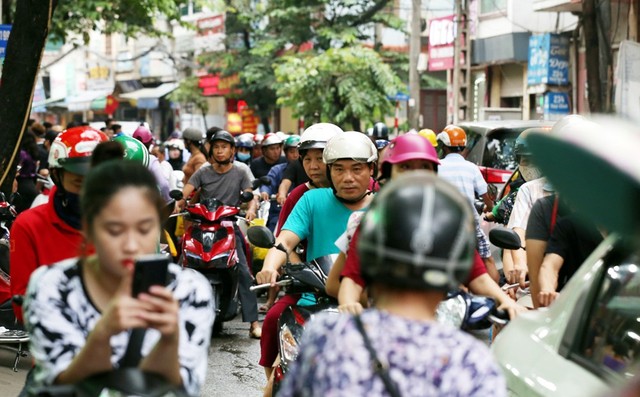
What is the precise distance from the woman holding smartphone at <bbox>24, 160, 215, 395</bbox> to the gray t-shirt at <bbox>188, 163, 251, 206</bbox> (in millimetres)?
7910

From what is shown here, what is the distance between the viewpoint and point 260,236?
552cm

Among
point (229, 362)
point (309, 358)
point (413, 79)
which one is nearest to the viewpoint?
point (309, 358)

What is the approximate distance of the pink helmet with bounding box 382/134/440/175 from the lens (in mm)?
5027

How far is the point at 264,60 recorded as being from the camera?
35.3 metres

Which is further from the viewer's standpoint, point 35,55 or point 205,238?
point 205,238

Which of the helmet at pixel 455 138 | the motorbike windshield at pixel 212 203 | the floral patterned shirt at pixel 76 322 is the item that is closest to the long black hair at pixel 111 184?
the floral patterned shirt at pixel 76 322

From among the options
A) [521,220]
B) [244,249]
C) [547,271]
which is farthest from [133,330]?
[244,249]

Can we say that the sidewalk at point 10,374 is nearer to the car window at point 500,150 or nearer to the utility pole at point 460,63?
the car window at point 500,150

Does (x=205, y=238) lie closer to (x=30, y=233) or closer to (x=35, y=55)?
(x=35, y=55)

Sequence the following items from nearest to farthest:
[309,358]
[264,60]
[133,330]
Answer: [309,358] < [133,330] < [264,60]

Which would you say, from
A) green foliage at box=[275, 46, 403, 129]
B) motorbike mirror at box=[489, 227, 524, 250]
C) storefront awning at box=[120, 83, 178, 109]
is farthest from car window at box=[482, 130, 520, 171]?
storefront awning at box=[120, 83, 178, 109]

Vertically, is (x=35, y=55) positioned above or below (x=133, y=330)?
above

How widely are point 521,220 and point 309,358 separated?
496 cm

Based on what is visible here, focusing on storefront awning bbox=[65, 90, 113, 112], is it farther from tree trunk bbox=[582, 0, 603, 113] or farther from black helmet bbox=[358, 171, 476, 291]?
black helmet bbox=[358, 171, 476, 291]
